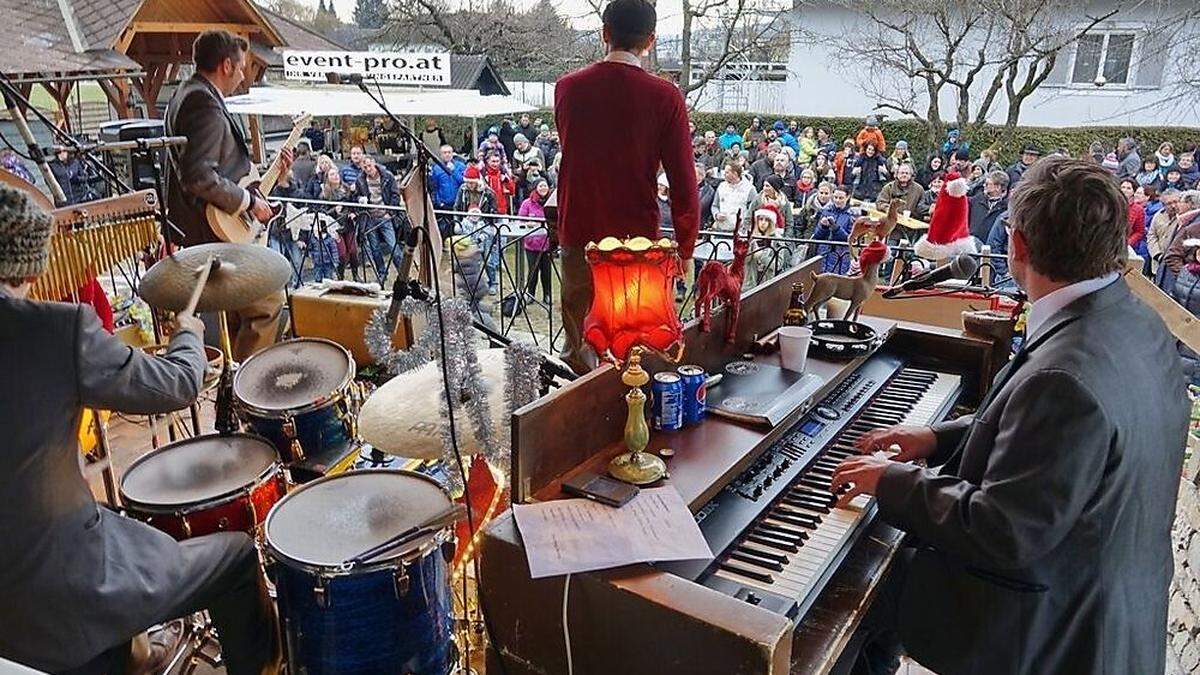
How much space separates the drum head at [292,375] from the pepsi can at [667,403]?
49.8 inches

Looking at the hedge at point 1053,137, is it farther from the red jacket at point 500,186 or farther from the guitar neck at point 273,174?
the guitar neck at point 273,174

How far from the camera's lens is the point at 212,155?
3910 mm

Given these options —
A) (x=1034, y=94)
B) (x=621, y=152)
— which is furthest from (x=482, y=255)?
(x=1034, y=94)

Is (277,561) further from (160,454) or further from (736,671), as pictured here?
(736,671)

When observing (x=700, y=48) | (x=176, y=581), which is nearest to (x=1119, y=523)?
(x=176, y=581)

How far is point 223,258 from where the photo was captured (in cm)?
270

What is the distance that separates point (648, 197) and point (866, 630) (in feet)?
6.29

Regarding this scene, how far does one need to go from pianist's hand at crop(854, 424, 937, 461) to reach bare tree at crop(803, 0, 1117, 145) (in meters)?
12.7

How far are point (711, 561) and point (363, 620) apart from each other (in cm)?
86

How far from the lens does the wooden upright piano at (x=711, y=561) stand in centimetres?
150

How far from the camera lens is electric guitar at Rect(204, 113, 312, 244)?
13.1 feet

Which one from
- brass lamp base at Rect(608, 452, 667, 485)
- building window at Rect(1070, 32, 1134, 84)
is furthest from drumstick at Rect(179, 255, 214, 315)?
building window at Rect(1070, 32, 1134, 84)

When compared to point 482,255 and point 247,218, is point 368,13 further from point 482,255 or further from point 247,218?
point 247,218

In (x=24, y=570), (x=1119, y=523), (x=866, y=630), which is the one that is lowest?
(x=866, y=630)
